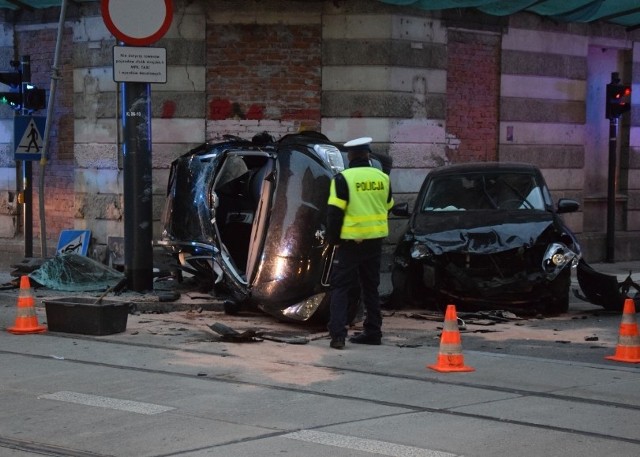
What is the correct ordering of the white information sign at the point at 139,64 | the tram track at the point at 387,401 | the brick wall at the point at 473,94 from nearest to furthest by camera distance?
1. the tram track at the point at 387,401
2. the white information sign at the point at 139,64
3. the brick wall at the point at 473,94

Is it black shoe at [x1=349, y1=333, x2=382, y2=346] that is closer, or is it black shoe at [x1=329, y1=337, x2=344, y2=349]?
black shoe at [x1=329, y1=337, x2=344, y2=349]

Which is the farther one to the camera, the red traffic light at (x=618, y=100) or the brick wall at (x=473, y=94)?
the red traffic light at (x=618, y=100)

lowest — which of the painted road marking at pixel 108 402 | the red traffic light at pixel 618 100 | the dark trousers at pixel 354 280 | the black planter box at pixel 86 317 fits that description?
the painted road marking at pixel 108 402

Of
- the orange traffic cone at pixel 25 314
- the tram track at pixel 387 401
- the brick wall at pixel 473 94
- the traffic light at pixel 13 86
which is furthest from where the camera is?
the brick wall at pixel 473 94

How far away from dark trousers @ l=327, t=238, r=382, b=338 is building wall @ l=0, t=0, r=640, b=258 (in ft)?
22.2

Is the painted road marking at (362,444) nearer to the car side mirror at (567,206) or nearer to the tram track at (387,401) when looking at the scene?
the tram track at (387,401)

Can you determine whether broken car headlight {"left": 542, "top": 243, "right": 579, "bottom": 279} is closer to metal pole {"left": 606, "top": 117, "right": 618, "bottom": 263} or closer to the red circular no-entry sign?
the red circular no-entry sign

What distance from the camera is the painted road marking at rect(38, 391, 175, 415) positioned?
7223 millimetres

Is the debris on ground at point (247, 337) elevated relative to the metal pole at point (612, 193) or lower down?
lower down

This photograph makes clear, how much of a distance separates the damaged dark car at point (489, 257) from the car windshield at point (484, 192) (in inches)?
1.0

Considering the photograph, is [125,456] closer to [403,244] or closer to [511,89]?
[403,244]

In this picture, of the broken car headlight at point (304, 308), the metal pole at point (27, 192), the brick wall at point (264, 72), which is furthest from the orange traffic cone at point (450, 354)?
the metal pole at point (27, 192)

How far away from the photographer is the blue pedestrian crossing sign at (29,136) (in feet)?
52.6

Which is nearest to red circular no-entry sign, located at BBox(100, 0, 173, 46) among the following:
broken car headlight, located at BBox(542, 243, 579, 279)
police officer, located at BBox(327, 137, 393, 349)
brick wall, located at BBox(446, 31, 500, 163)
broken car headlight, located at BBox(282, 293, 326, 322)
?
police officer, located at BBox(327, 137, 393, 349)
